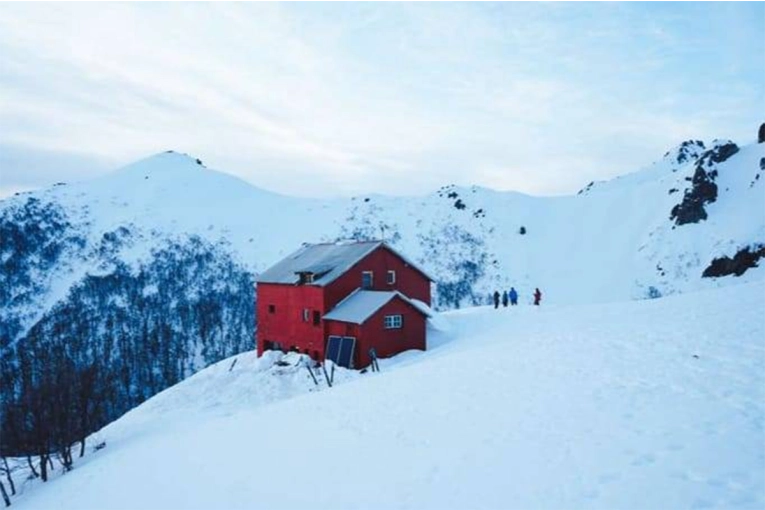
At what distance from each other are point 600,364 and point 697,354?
260 cm

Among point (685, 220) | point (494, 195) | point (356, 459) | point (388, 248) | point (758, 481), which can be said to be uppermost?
point (494, 195)

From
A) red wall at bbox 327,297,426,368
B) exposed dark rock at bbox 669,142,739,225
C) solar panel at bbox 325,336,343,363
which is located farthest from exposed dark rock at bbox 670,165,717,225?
solar panel at bbox 325,336,343,363

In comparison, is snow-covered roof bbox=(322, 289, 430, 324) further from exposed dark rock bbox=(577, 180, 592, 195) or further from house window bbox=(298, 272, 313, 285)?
exposed dark rock bbox=(577, 180, 592, 195)

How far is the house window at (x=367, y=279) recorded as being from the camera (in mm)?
40409

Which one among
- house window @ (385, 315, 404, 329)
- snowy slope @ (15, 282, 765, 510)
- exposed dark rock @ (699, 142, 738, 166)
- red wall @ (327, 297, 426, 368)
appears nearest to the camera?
snowy slope @ (15, 282, 765, 510)

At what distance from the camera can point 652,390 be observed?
42.7ft

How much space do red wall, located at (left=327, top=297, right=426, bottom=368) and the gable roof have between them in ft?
12.8

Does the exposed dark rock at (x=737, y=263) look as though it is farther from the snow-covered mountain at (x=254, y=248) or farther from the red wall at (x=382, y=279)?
the red wall at (x=382, y=279)

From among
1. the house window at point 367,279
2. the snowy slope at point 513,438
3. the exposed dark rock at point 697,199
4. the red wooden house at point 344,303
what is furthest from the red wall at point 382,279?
the exposed dark rock at point 697,199

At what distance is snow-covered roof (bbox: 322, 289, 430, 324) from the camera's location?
3525 cm

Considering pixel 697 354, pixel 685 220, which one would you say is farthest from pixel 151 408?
pixel 685 220

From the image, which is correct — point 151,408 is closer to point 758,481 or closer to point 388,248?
point 388,248

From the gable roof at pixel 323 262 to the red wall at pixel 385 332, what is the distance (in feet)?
12.8

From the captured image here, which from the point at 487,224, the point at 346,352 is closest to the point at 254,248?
the point at 487,224
